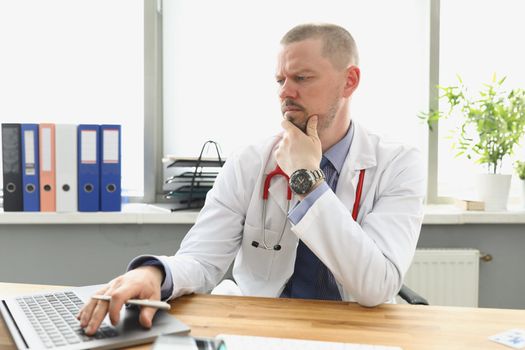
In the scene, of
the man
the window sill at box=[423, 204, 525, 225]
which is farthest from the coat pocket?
the window sill at box=[423, 204, 525, 225]

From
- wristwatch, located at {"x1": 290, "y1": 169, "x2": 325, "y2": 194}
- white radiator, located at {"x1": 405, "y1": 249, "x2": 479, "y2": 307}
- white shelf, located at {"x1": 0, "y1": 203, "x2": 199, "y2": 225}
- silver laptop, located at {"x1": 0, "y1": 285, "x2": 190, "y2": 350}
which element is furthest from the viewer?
white radiator, located at {"x1": 405, "y1": 249, "x2": 479, "y2": 307}

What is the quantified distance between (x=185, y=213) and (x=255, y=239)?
30.4 inches

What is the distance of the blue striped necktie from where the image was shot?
1.54 meters

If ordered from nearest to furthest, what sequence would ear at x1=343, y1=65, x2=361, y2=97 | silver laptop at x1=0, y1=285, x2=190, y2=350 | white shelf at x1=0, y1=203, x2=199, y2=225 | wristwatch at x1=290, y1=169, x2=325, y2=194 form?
1. silver laptop at x1=0, y1=285, x2=190, y2=350
2. wristwatch at x1=290, y1=169, x2=325, y2=194
3. ear at x1=343, y1=65, x2=361, y2=97
4. white shelf at x1=0, y1=203, x2=199, y2=225

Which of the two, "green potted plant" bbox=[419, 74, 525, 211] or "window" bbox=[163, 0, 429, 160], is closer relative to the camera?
"green potted plant" bbox=[419, 74, 525, 211]

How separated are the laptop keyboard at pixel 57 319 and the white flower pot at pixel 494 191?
1.87m

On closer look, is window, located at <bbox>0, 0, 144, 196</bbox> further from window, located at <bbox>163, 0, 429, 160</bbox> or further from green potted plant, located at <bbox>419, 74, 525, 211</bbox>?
green potted plant, located at <bbox>419, 74, 525, 211</bbox>

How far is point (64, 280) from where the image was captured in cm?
240

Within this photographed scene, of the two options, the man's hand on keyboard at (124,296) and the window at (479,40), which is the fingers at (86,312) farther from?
the window at (479,40)

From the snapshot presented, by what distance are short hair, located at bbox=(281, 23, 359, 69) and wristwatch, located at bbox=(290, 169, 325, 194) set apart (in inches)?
15.6

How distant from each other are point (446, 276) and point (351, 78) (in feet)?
3.84

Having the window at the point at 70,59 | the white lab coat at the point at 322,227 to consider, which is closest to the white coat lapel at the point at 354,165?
the white lab coat at the point at 322,227

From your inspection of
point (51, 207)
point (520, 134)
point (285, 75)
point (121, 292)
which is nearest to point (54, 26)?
point (51, 207)

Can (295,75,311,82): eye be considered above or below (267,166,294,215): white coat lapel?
above
